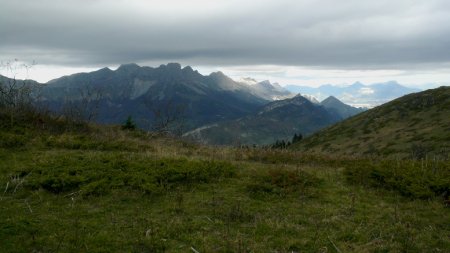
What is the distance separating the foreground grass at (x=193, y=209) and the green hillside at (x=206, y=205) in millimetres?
34

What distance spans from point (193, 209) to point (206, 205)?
0.60 meters

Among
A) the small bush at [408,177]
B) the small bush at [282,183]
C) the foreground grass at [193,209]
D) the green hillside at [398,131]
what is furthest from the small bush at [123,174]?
the green hillside at [398,131]

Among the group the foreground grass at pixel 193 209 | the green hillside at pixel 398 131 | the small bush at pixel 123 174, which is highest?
the small bush at pixel 123 174

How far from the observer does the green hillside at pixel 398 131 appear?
58.9 meters

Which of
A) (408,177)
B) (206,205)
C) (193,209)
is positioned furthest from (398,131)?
(193,209)

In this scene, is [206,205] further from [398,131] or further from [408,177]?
[398,131]

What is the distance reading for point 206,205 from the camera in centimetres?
1299

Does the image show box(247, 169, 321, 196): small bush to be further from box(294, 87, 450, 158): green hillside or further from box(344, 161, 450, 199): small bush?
box(294, 87, 450, 158): green hillside

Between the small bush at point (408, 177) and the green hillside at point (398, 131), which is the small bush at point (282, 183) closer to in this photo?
the small bush at point (408, 177)

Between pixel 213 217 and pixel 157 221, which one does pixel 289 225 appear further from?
pixel 157 221

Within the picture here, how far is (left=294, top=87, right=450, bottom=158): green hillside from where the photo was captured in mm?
Answer: 58884

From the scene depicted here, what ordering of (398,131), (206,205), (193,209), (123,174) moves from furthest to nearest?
1. (398,131)
2. (123,174)
3. (206,205)
4. (193,209)

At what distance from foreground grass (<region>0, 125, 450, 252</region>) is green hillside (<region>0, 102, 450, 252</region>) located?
0.03 m

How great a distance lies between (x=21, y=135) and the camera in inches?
842
